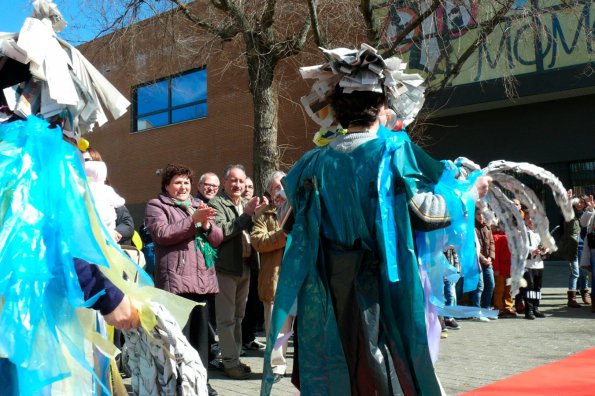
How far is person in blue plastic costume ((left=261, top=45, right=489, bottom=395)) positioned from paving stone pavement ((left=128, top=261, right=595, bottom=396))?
2.66 metres

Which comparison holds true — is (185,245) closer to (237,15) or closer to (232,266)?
(232,266)

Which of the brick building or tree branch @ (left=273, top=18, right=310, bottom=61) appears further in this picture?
the brick building

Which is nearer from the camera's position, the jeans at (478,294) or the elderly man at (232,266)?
the elderly man at (232,266)

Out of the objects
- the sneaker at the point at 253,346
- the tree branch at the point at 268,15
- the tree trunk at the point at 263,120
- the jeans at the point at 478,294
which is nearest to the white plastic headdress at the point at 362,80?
the sneaker at the point at 253,346

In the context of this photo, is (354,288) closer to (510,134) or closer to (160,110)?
(510,134)

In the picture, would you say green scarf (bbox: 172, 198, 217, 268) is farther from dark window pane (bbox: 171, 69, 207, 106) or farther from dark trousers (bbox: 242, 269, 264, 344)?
dark window pane (bbox: 171, 69, 207, 106)

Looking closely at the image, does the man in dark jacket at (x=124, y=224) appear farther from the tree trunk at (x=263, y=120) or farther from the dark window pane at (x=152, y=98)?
the dark window pane at (x=152, y=98)

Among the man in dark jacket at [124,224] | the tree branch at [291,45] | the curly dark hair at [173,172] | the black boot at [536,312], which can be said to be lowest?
the black boot at [536,312]

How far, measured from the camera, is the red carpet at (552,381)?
4625 mm

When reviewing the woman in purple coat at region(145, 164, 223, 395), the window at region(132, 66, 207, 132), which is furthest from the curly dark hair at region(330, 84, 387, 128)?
the window at region(132, 66, 207, 132)

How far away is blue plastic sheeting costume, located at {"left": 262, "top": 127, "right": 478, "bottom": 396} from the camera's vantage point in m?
2.47

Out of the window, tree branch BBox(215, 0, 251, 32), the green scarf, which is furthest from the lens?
the window

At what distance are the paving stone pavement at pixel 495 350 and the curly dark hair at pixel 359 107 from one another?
288cm

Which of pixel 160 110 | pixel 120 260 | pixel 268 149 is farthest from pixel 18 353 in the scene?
pixel 160 110
